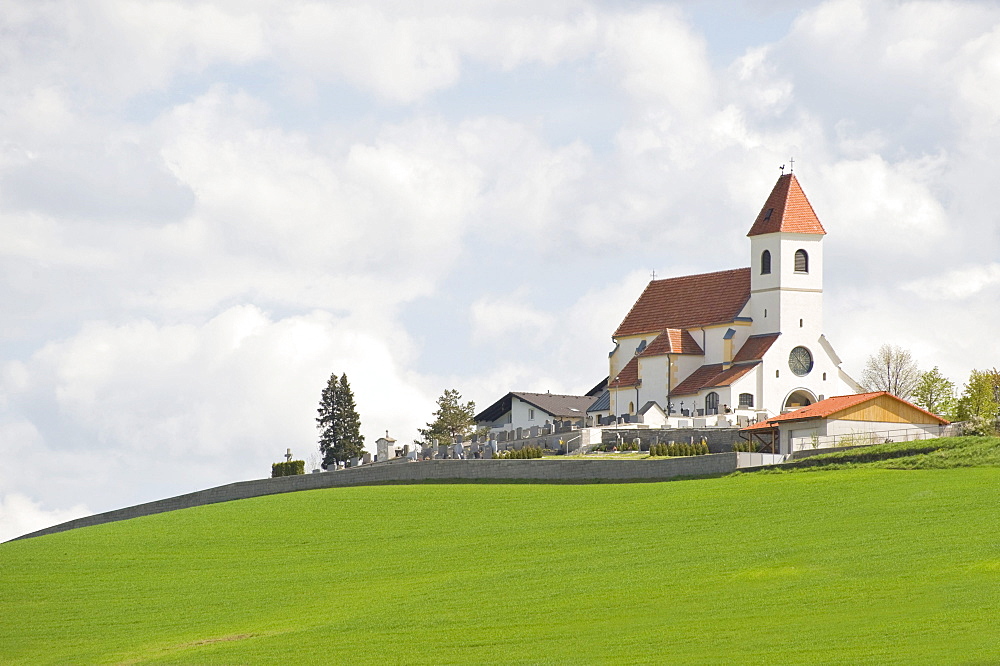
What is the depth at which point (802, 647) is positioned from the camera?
84.1 ft

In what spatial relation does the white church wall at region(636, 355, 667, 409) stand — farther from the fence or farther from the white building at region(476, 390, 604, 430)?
the fence

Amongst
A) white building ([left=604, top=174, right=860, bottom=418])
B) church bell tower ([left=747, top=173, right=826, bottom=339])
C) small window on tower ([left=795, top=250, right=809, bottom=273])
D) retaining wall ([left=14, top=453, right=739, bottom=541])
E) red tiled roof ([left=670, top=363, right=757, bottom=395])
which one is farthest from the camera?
small window on tower ([left=795, top=250, right=809, bottom=273])

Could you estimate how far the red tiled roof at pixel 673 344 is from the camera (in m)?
84.8

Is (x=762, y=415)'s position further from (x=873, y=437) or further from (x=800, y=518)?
(x=800, y=518)

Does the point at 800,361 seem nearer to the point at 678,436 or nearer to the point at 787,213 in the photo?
the point at 787,213

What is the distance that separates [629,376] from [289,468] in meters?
22.9

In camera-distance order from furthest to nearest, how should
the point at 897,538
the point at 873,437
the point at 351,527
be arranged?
the point at 873,437 < the point at 351,527 < the point at 897,538

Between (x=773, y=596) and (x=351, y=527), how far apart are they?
68.5ft

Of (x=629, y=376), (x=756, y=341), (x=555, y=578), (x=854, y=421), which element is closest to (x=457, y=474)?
(x=854, y=421)

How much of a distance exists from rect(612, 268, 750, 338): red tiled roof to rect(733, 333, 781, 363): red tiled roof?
1.96 metres

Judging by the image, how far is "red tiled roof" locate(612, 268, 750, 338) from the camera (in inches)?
3374

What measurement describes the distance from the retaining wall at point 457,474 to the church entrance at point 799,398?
88.1 feet

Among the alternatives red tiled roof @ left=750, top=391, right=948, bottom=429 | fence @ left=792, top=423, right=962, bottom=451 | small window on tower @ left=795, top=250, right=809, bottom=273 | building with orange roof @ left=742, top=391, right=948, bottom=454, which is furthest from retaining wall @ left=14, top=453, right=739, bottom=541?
small window on tower @ left=795, top=250, right=809, bottom=273

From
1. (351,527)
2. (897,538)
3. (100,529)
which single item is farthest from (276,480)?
(897,538)
